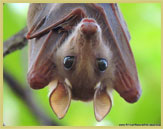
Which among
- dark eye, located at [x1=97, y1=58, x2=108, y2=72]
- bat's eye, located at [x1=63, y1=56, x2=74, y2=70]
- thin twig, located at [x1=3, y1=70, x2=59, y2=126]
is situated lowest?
thin twig, located at [x1=3, y1=70, x2=59, y2=126]

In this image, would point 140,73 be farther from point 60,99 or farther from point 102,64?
point 60,99

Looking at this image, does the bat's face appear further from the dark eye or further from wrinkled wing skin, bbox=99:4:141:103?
wrinkled wing skin, bbox=99:4:141:103

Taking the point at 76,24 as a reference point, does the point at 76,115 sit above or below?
below

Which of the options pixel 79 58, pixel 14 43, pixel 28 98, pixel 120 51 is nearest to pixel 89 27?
pixel 79 58

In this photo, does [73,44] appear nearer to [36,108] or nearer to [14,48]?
[14,48]

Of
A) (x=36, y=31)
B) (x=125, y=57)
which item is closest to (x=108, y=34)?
(x=125, y=57)

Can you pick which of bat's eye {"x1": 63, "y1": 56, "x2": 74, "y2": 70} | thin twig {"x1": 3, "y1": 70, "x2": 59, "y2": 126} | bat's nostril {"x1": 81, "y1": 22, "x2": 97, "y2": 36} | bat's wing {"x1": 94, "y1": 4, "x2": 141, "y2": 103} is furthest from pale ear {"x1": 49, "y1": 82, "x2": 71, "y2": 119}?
thin twig {"x1": 3, "y1": 70, "x2": 59, "y2": 126}

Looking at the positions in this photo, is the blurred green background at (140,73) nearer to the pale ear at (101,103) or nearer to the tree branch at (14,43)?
the tree branch at (14,43)
